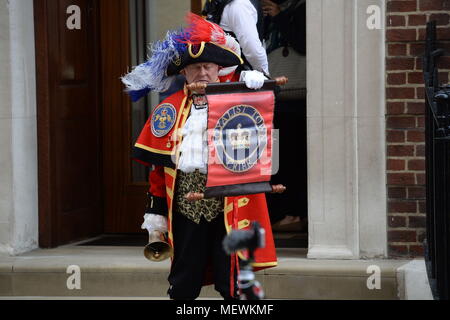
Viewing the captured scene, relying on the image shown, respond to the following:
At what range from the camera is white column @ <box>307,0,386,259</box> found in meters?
6.93

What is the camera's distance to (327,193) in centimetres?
702

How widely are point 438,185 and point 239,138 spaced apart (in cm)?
115

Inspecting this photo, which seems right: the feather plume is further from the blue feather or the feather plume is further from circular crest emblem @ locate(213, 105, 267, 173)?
circular crest emblem @ locate(213, 105, 267, 173)

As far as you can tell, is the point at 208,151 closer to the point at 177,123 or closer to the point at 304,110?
the point at 177,123

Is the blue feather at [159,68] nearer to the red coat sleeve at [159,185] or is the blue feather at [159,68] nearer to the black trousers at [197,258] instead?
the red coat sleeve at [159,185]

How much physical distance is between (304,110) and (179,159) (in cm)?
337

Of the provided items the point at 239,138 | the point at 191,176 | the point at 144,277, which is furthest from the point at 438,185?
the point at 144,277

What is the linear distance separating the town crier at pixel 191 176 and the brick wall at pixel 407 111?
2.12 metres

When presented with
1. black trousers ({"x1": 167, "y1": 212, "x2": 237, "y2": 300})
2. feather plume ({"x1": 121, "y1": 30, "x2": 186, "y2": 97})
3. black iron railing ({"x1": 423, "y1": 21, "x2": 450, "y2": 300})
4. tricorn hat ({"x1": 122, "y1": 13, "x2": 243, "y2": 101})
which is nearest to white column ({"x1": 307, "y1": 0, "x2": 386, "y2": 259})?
black iron railing ({"x1": 423, "y1": 21, "x2": 450, "y2": 300})

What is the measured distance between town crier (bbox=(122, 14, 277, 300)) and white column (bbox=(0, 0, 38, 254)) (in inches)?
102

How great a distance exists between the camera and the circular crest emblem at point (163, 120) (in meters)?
4.97

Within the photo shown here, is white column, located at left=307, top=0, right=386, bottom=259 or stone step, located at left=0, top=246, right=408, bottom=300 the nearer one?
stone step, located at left=0, top=246, right=408, bottom=300
